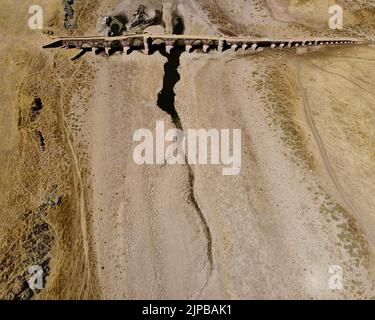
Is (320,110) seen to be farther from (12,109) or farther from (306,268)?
(12,109)

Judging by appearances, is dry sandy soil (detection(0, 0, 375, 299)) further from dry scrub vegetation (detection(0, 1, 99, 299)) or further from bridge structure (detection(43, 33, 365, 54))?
bridge structure (detection(43, 33, 365, 54))

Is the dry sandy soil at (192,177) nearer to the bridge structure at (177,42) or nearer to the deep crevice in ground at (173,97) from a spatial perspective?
the deep crevice in ground at (173,97)

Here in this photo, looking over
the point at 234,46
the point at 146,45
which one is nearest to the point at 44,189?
the point at 146,45

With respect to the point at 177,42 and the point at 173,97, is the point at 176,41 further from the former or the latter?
the point at 173,97

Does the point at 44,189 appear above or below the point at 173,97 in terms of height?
below

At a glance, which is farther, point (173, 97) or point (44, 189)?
point (173, 97)

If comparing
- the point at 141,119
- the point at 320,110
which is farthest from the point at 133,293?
the point at 320,110

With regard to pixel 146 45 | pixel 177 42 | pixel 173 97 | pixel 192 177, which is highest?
pixel 146 45
